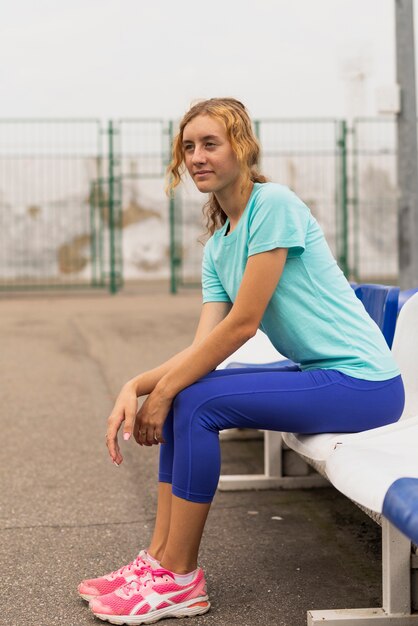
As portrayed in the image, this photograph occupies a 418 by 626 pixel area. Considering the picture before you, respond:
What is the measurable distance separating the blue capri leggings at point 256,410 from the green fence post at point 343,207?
1380 cm

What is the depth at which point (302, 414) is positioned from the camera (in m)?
2.92

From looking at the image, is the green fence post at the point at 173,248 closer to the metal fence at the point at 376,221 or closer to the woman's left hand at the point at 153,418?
the metal fence at the point at 376,221

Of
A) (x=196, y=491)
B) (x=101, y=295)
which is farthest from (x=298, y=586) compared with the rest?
(x=101, y=295)

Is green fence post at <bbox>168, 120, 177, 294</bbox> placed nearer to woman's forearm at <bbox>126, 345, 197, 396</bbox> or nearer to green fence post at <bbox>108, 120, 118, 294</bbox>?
green fence post at <bbox>108, 120, 118, 294</bbox>

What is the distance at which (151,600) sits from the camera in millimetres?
2844

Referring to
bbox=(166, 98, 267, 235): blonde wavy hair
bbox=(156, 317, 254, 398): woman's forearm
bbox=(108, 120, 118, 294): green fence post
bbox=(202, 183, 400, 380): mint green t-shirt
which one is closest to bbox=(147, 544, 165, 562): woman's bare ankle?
bbox=(156, 317, 254, 398): woman's forearm

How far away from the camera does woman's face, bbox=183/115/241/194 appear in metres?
3.05

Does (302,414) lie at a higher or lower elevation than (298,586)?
higher

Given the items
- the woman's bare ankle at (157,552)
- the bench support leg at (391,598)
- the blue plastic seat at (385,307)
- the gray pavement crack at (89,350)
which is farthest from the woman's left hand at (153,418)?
the gray pavement crack at (89,350)

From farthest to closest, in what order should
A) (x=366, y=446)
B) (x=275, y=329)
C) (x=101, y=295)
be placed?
(x=101, y=295), (x=275, y=329), (x=366, y=446)

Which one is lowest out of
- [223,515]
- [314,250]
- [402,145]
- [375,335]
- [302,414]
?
[223,515]

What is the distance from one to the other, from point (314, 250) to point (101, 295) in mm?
13659

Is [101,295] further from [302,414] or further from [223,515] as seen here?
[302,414]

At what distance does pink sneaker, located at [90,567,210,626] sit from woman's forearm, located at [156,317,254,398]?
0.56 metres
